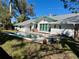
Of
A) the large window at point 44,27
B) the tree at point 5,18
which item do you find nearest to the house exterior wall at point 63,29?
the large window at point 44,27

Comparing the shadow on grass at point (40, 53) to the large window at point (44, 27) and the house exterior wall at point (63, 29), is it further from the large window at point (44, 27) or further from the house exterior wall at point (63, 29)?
the large window at point (44, 27)

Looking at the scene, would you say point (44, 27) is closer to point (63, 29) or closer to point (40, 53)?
point (63, 29)

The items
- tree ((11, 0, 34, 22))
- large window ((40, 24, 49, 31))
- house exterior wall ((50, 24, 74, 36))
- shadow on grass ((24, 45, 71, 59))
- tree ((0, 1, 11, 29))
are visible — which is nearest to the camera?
shadow on grass ((24, 45, 71, 59))

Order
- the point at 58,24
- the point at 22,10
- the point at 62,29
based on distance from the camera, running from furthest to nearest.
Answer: the point at 22,10, the point at 58,24, the point at 62,29

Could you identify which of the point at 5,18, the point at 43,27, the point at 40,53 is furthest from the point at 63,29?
the point at 5,18

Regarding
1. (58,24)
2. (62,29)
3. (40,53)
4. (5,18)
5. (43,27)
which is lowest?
(40,53)

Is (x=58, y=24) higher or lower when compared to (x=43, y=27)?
higher

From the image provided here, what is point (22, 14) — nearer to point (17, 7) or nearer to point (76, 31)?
point (17, 7)

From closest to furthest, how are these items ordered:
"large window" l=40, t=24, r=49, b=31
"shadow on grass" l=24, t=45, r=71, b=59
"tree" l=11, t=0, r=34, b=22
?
"shadow on grass" l=24, t=45, r=71, b=59 < "large window" l=40, t=24, r=49, b=31 < "tree" l=11, t=0, r=34, b=22

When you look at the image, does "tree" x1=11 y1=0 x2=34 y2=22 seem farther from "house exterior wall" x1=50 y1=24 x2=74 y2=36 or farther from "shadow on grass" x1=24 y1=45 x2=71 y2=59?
"shadow on grass" x1=24 y1=45 x2=71 y2=59

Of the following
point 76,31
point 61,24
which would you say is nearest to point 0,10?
point 61,24

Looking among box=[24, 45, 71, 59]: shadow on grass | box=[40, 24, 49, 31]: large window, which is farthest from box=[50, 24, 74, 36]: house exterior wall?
box=[24, 45, 71, 59]: shadow on grass

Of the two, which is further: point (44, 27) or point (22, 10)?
point (22, 10)

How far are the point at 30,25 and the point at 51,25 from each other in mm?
12725
